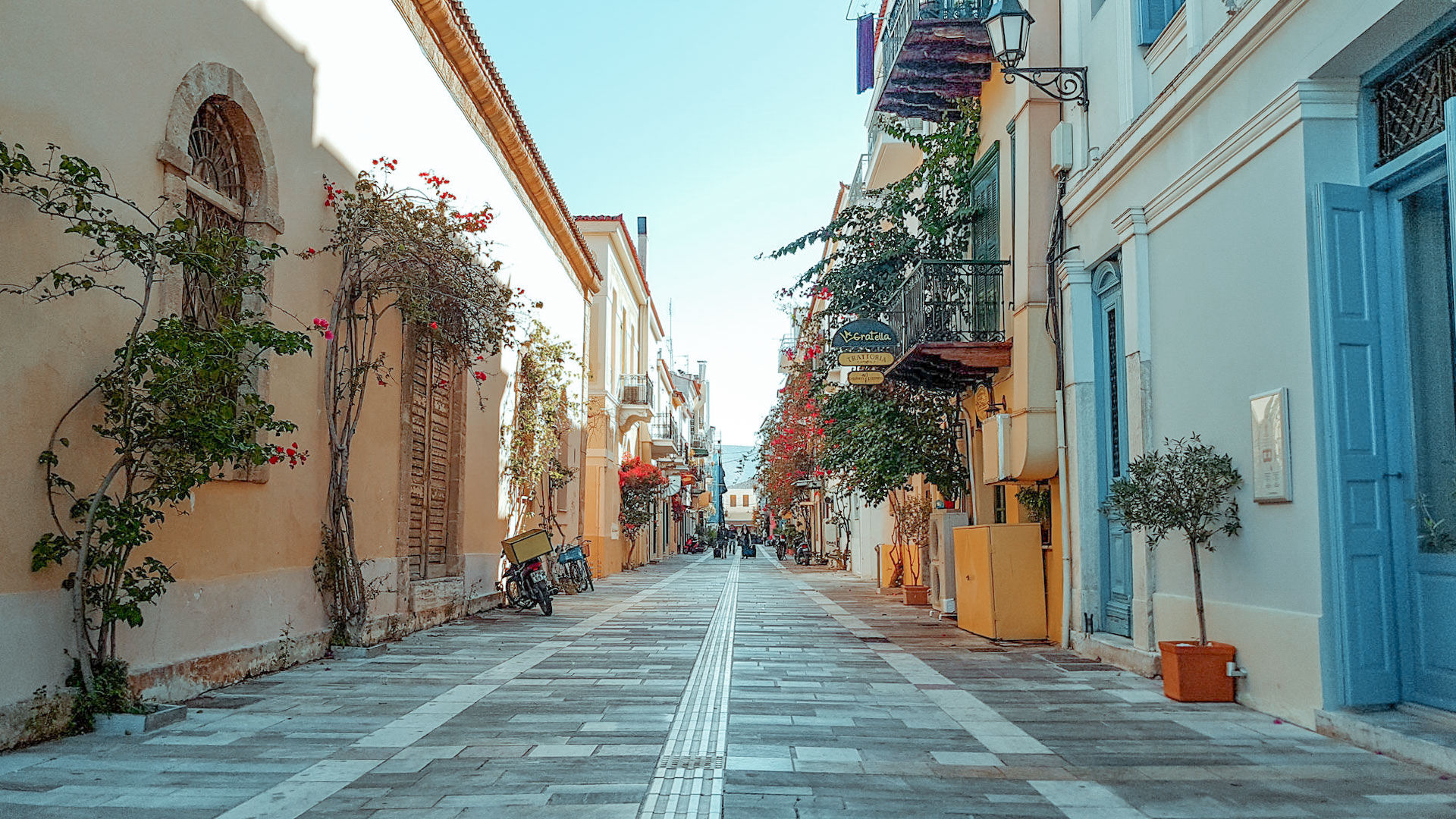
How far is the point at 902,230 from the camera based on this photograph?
1617cm

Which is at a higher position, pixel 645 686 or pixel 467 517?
pixel 467 517

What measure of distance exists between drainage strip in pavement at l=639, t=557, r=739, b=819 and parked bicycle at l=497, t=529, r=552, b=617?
581cm

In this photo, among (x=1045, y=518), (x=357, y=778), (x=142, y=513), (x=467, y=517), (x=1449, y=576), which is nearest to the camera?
(x=357, y=778)

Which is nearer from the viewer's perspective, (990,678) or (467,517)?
(990,678)

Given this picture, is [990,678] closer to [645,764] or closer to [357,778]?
[645,764]

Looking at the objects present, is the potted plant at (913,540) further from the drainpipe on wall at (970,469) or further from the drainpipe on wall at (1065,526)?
the drainpipe on wall at (1065,526)

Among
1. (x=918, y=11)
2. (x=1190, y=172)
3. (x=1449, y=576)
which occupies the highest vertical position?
(x=918, y=11)

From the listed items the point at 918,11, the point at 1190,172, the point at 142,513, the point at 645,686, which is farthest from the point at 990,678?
the point at 918,11

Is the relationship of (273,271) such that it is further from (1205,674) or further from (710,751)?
(1205,674)

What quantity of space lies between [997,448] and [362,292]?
6.78 metres

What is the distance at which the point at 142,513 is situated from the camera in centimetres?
637

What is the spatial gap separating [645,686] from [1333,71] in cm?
602

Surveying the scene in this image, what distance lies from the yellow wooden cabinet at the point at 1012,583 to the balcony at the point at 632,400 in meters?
23.8

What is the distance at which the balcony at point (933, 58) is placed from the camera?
41.5ft
